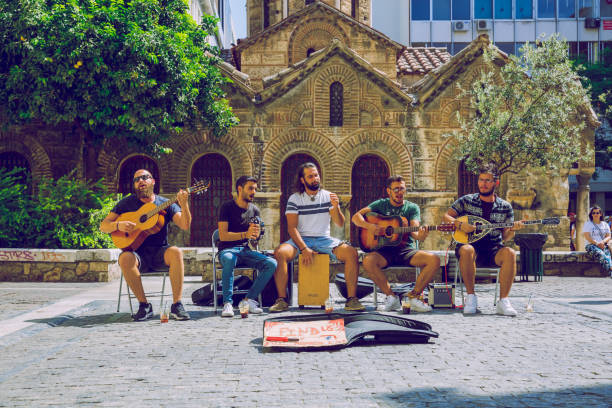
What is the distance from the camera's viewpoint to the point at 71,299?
33.0 ft

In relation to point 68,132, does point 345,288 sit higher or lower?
A: lower

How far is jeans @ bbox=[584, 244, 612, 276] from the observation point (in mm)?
14555

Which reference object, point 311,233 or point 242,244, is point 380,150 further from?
point 242,244

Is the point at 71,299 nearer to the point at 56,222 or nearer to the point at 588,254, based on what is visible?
the point at 56,222

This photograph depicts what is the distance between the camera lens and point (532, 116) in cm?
1628

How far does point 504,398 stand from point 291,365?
166 cm

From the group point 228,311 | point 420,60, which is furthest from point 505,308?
point 420,60

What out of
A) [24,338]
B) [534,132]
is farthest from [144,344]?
[534,132]

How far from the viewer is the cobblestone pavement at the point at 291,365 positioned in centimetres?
413

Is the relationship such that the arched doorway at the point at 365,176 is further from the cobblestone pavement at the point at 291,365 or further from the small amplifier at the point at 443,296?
the cobblestone pavement at the point at 291,365

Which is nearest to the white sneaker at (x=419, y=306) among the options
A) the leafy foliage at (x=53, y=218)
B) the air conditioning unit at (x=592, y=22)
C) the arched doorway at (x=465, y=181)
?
the leafy foliage at (x=53, y=218)

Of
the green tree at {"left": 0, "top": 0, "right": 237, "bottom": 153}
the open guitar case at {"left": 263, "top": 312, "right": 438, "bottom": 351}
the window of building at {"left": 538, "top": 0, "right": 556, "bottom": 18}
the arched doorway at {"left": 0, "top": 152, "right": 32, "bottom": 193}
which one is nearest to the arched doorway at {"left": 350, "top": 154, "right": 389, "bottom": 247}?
the green tree at {"left": 0, "top": 0, "right": 237, "bottom": 153}

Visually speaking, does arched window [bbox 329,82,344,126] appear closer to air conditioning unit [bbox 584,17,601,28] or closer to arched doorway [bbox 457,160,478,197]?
arched doorway [bbox 457,160,478,197]

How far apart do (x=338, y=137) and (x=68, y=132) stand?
322 inches
